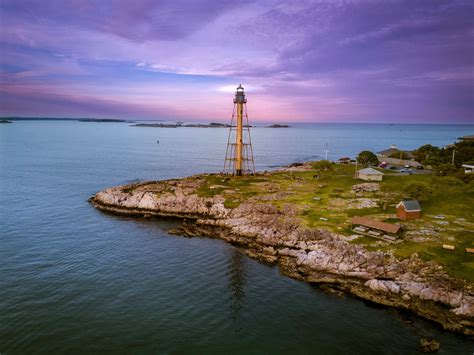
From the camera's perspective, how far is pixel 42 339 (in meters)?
27.8

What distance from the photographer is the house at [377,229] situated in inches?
1738

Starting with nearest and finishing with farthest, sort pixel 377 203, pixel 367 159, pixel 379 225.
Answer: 1. pixel 379 225
2. pixel 377 203
3. pixel 367 159

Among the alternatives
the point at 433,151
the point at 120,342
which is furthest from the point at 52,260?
the point at 433,151

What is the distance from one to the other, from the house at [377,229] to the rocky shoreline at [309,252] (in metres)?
3.86

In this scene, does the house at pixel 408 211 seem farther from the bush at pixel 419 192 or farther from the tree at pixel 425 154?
the tree at pixel 425 154

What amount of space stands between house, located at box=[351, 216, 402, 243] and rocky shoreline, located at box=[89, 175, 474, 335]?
3865mm

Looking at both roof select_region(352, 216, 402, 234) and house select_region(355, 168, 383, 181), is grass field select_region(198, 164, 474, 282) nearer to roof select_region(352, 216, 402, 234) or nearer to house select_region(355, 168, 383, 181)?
roof select_region(352, 216, 402, 234)

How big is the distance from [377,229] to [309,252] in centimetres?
1088

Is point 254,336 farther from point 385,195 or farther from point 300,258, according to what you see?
point 385,195

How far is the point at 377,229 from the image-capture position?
46219mm

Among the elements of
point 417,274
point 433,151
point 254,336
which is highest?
point 433,151

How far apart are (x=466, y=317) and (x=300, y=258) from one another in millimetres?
18569

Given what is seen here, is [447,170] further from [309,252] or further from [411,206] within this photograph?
[309,252]

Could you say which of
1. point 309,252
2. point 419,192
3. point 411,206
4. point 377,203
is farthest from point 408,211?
point 309,252
